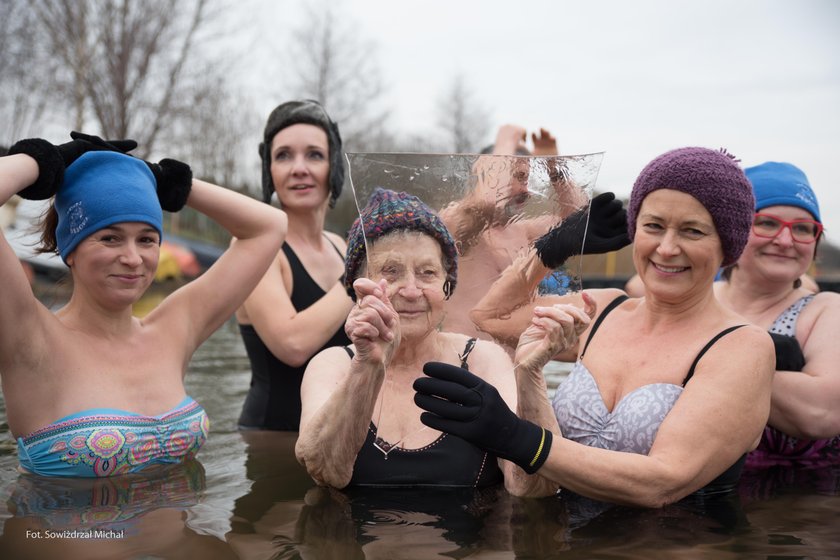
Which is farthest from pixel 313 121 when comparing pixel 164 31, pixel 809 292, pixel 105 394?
pixel 164 31

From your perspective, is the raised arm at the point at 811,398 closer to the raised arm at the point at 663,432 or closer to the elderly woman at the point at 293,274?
the raised arm at the point at 663,432

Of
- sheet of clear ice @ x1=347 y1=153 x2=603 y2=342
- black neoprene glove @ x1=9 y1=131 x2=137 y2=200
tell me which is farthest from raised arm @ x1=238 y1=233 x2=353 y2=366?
sheet of clear ice @ x1=347 y1=153 x2=603 y2=342

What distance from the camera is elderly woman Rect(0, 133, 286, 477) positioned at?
10.3 feet

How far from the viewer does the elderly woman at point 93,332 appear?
3.13 metres

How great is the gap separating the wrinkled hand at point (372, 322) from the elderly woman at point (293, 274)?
1597 millimetres

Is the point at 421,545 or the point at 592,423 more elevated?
the point at 592,423

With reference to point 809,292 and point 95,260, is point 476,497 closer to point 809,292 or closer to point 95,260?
point 95,260

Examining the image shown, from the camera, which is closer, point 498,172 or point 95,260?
point 498,172

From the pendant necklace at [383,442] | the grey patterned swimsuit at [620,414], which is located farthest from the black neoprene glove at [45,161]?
the grey patterned swimsuit at [620,414]

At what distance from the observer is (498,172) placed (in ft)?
8.64

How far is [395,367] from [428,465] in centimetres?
40

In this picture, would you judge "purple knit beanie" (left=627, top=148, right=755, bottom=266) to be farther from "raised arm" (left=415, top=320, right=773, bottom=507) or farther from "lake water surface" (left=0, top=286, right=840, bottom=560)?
"lake water surface" (left=0, top=286, right=840, bottom=560)

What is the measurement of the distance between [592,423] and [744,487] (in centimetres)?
97

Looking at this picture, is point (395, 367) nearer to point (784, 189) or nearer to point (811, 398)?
point (811, 398)
